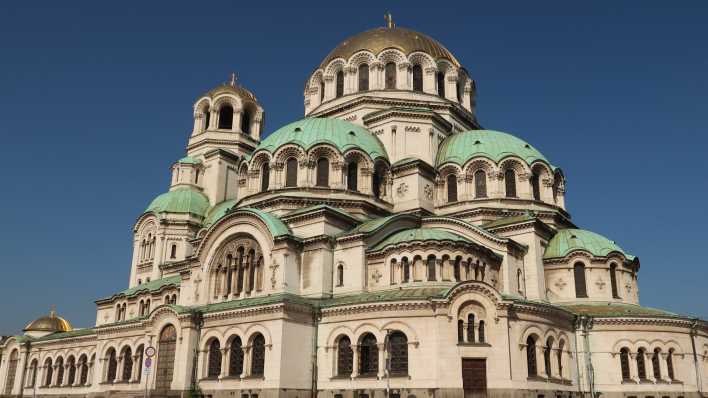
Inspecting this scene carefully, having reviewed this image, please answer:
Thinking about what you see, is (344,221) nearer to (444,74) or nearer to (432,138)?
(432,138)

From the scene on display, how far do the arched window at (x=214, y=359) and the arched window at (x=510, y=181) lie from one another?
20478mm

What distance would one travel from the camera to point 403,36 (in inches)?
1871

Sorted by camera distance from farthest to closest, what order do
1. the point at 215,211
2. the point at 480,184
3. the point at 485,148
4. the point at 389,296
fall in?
1. the point at 215,211
2. the point at 485,148
3. the point at 480,184
4. the point at 389,296

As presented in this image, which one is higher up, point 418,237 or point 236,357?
point 418,237

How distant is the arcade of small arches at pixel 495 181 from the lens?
39.8 metres

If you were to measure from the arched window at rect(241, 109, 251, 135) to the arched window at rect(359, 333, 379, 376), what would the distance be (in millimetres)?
30580

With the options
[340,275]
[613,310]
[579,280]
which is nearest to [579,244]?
[579,280]

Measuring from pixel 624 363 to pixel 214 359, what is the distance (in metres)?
21.8

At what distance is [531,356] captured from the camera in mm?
29641

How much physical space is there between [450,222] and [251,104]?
2639 cm

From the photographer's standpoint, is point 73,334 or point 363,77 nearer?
point 73,334

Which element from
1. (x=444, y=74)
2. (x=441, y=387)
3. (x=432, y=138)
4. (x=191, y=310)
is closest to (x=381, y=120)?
(x=432, y=138)

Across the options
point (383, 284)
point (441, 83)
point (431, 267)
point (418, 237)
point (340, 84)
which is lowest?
point (383, 284)

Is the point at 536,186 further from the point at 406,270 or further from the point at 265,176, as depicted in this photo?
the point at 265,176
